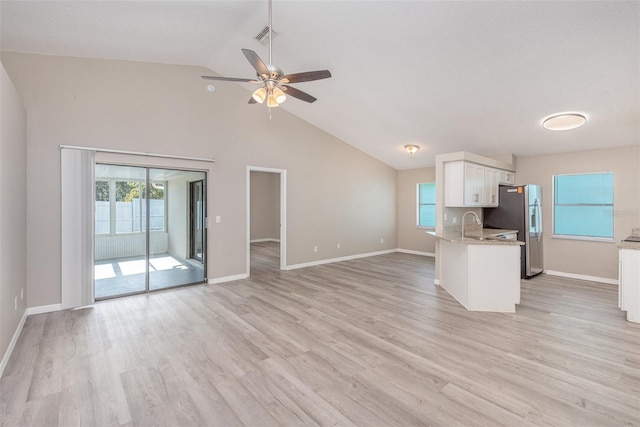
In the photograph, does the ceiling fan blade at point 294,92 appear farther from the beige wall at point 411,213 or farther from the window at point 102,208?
the beige wall at point 411,213

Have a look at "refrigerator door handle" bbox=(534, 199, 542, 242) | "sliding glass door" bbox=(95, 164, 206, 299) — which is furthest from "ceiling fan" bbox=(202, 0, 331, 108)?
"refrigerator door handle" bbox=(534, 199, 542, 242)

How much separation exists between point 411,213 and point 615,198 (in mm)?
4210

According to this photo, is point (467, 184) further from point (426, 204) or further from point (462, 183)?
point (426, 204)

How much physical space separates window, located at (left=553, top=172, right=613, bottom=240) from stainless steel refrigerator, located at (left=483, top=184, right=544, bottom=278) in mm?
379

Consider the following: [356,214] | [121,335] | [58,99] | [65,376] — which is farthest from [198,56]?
[356,214]

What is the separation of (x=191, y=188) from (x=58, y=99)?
6.94ft

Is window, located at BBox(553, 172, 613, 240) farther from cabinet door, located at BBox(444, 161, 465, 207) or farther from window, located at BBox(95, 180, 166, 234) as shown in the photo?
window, located at BBox(95, 180, 166, 234)

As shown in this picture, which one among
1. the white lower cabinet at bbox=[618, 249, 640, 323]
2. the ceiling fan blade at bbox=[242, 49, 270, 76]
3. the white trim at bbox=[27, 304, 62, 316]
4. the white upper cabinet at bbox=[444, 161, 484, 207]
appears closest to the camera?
the ceiling fan blade at bbox=[242, 49, 270, 76]

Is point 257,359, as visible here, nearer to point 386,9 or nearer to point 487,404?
point 487,404

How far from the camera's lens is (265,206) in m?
11.1

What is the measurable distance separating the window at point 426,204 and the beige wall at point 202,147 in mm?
1032

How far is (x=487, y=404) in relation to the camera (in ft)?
6.67

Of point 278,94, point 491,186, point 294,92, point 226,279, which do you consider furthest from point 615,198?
point 226,279

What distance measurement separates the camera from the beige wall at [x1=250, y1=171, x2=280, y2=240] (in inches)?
422
